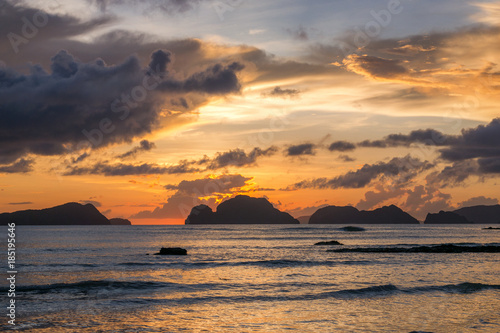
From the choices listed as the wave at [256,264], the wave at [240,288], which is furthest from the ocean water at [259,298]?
the wave at [256,264]

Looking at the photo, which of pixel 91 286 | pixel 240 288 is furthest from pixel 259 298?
pixel 91 286

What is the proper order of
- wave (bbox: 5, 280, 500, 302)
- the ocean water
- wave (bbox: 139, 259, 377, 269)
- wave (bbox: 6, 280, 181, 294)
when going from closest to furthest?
the ocean water < wave (bbox: 5, 280, 500, 302) < wave (bbox: 6, 280, 181, 294) < wave (bbox: 139, 259, 377, 269)

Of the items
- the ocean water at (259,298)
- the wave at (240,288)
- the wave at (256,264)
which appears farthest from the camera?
the wave at (256,264)

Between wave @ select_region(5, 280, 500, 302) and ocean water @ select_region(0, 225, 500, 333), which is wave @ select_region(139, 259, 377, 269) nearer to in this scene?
ocean water @ select_region(0, 225, 500, 333)

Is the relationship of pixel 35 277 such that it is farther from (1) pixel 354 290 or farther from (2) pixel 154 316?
(1) pixel 354 290

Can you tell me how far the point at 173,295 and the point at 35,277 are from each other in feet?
68.7

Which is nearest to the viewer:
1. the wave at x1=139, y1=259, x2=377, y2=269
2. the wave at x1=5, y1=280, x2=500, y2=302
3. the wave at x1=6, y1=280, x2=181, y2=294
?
the wave at x1=5, y1=280, x2=500, y2=302

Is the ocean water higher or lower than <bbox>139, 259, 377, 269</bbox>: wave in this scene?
higher

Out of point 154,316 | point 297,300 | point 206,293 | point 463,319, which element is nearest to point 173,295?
point 206,293

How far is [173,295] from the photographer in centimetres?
3759

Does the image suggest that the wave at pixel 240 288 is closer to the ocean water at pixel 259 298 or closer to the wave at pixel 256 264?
the ocean water at pixel 259 298

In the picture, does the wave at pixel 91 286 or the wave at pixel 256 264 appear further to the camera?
the wave at pixel 256 264

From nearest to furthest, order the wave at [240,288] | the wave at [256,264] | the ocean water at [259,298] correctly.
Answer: the ocean water at [259,298]
the wave at [240,288]
the wave at [256,264]

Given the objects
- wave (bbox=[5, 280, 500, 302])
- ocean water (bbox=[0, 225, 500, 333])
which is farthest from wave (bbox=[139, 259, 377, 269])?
wave (bbox=[5, 280, 500, 302])
